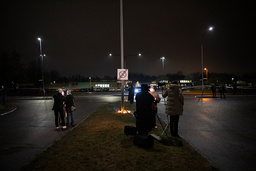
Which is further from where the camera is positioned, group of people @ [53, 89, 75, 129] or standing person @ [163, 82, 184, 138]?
group of people @ [53, 89, 75, 129]

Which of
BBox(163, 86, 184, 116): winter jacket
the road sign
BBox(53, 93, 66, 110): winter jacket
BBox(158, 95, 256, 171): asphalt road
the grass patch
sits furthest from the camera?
the road sign

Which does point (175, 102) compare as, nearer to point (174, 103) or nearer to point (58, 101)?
point (174, 103)

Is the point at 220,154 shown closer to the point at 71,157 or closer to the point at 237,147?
the point at 237,147

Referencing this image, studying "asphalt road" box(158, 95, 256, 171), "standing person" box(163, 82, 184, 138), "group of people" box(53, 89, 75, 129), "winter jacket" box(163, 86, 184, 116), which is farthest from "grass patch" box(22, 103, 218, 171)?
"group of people" box(53, 89, 75, 129)

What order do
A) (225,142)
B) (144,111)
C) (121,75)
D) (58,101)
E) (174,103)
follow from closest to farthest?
(144,111) → (225,142) → (174,103) → (58,101) → (121,75)

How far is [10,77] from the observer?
157 feet

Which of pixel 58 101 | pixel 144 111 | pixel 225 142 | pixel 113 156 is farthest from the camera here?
pixel 58 101

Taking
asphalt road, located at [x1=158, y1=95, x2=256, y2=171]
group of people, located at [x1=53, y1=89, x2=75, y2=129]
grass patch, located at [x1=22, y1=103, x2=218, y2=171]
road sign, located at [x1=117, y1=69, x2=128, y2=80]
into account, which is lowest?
asphalt road, located at [x1=158, y1=95, x2=256, y2=171]

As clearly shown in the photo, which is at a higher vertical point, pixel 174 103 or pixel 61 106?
pixel 174 103

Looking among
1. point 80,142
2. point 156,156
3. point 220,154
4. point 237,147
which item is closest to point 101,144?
point 80,142

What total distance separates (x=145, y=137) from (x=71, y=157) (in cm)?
205

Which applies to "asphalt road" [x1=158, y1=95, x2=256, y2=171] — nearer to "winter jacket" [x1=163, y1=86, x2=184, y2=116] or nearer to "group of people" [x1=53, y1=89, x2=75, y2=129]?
"winter jacket" [x1=163, y1=86, x2=184, y2=116]

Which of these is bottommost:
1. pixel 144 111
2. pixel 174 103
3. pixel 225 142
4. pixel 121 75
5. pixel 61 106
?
pixel 225 142

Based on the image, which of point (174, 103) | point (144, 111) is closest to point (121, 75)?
point (174, 103)
